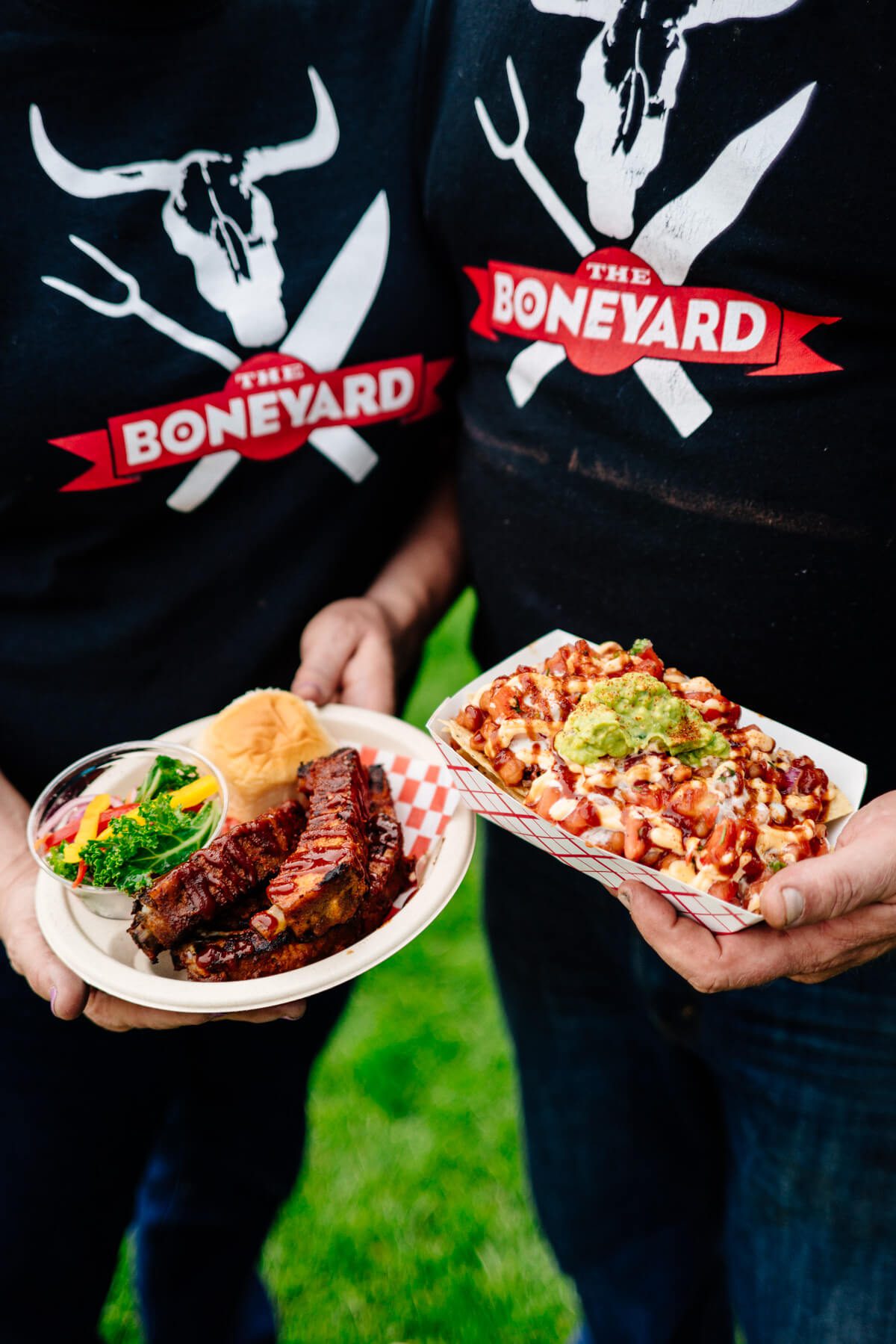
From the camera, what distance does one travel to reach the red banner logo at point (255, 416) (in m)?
2.43

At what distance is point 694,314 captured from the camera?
7.20 ft

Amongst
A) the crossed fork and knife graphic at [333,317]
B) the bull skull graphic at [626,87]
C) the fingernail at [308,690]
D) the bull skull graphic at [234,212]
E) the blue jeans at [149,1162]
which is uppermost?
the bull skull graphic at [626,87]

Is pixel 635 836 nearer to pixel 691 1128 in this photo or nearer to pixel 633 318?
pixel 633 318

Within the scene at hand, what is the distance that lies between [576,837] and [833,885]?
0.46 meters

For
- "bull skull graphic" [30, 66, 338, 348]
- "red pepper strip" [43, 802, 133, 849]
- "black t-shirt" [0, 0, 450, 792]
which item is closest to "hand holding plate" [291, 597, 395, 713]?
"black t-shirt" [0, 0, 450, 792]

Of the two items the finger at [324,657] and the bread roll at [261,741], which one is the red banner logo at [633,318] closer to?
the finger at [324,657]

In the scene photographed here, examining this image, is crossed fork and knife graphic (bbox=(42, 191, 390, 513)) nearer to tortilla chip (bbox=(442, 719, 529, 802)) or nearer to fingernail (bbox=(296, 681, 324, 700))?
fingernail (bbox=(296, 681, 324, 700))

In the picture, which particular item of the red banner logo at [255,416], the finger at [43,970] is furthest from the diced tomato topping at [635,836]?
the red banner logo at [255,416]

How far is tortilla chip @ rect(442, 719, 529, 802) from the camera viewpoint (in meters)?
2.18

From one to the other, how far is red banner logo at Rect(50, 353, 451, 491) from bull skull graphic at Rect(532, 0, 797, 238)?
0.71 m

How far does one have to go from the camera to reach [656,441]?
2279 millimetres

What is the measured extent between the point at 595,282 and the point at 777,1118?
2.06m

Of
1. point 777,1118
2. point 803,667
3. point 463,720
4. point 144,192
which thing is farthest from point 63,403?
point 777,1118

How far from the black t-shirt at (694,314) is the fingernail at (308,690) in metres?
0.65
